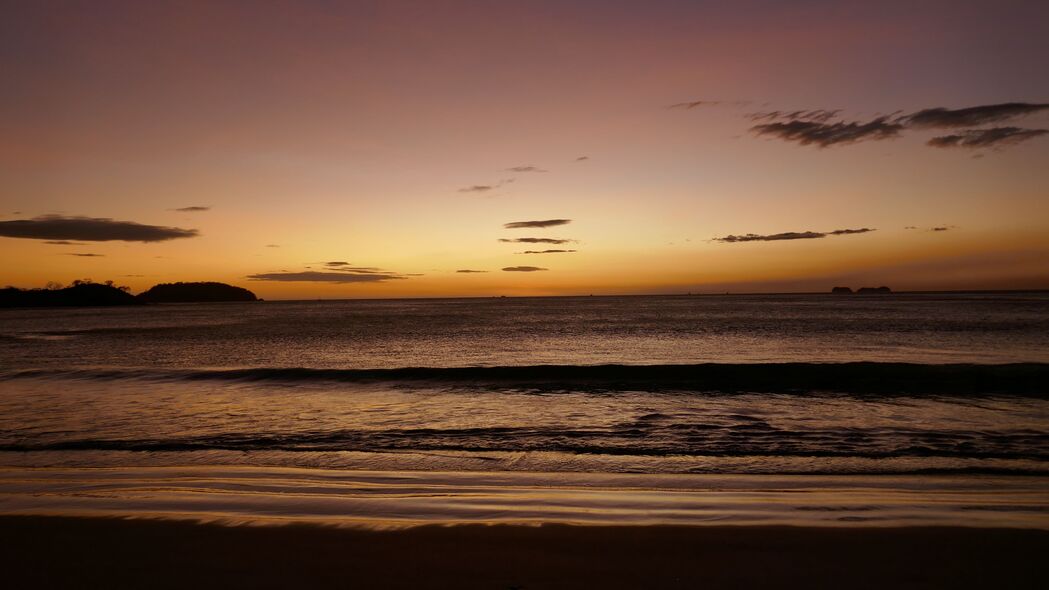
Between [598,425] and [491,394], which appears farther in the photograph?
[491,394]

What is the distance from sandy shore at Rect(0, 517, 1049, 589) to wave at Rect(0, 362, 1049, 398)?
15.1 meters

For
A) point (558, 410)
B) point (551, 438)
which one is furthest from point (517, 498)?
point (558, 410)

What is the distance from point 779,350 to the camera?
35.3m

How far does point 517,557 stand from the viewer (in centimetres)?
583

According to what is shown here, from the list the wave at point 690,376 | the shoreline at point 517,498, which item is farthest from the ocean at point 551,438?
the wave at point 690,376

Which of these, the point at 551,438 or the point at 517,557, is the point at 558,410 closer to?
the point at 551,438

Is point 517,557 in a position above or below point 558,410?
above

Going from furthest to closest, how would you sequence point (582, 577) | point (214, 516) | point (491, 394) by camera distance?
point (491, 394), point (214, 516), point (582, 577)

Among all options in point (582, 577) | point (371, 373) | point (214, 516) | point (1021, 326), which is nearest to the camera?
point (582, 577)

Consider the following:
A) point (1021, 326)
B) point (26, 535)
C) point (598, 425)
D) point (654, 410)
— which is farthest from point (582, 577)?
point (1021, 326)

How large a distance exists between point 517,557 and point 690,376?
20.6 metres

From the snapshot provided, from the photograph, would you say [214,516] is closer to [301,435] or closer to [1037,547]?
[301,435]

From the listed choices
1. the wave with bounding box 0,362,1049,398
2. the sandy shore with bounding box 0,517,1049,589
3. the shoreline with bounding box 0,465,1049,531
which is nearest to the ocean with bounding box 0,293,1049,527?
the shoreline with bounding box 0,465,1049,531

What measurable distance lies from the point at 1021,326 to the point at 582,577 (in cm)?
6408
